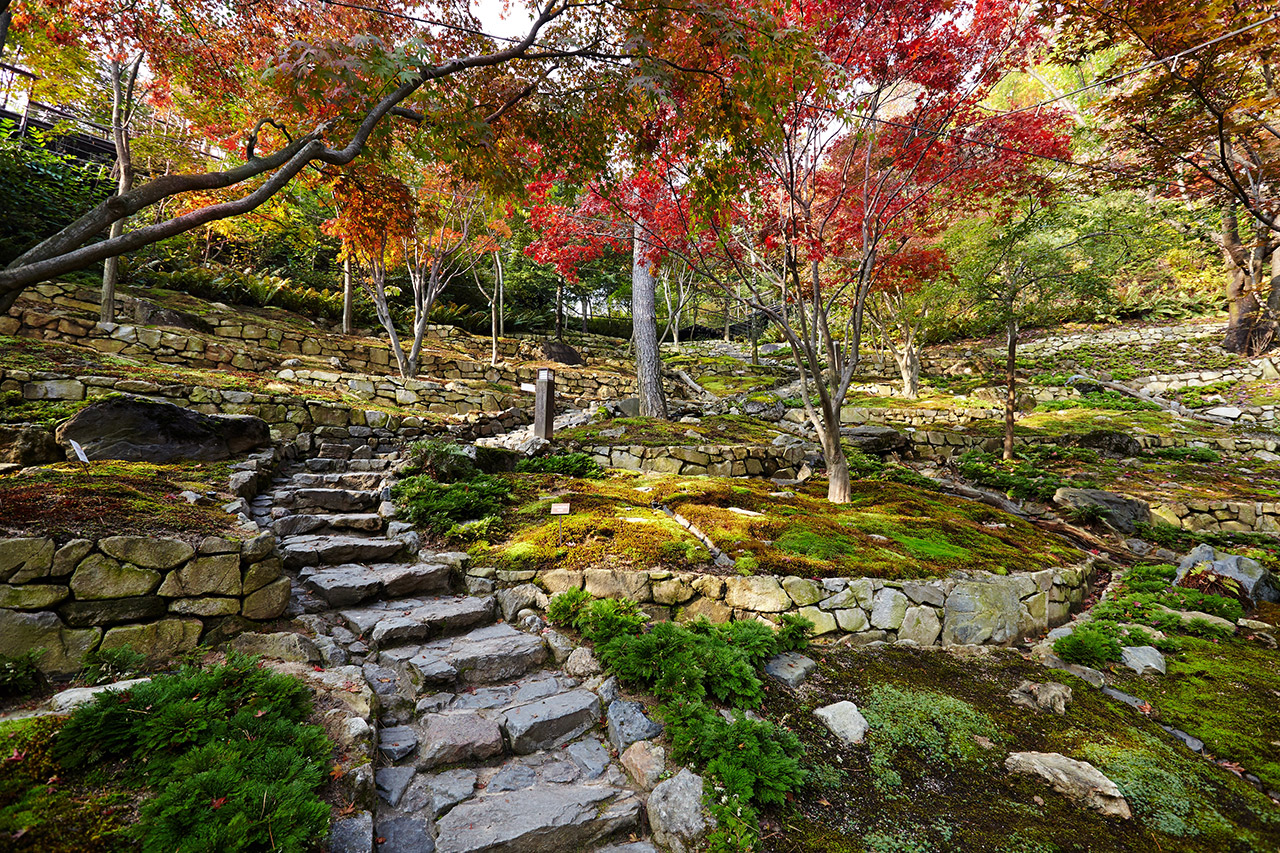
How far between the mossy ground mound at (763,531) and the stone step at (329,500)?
144 cm

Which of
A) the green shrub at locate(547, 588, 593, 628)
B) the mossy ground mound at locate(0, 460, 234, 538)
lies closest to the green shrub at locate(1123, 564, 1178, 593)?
the green shrub at locate(547, 588, 593, 628)

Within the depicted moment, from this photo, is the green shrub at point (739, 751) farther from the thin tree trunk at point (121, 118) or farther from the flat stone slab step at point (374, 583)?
the thin tree trunk at point (121, 118)

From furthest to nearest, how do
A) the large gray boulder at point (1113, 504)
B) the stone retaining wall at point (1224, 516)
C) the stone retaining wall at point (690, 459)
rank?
the stone retaining wall at point (690, 459)
the stone retaining wall at point (1224, 516)
the large gray boulder at point (1113, 504)

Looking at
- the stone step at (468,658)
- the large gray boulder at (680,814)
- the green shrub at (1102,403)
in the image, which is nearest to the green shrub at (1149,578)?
the large gray boulder at (680,814)

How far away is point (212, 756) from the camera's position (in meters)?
1.63

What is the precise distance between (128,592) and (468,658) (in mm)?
1722

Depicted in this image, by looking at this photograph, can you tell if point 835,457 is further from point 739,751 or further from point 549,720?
point 549,720

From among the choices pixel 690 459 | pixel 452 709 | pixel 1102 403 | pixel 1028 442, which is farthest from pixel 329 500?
pixel 1102 403

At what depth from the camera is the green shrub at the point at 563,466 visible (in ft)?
20.4

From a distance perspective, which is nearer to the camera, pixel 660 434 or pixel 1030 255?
pixel 660 434

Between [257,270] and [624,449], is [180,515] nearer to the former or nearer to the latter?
[624,449]

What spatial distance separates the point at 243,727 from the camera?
182 cm

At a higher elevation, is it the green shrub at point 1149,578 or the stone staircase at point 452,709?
the stone staircase at point 452,709

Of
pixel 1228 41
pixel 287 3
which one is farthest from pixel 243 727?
pixel 1228 41
